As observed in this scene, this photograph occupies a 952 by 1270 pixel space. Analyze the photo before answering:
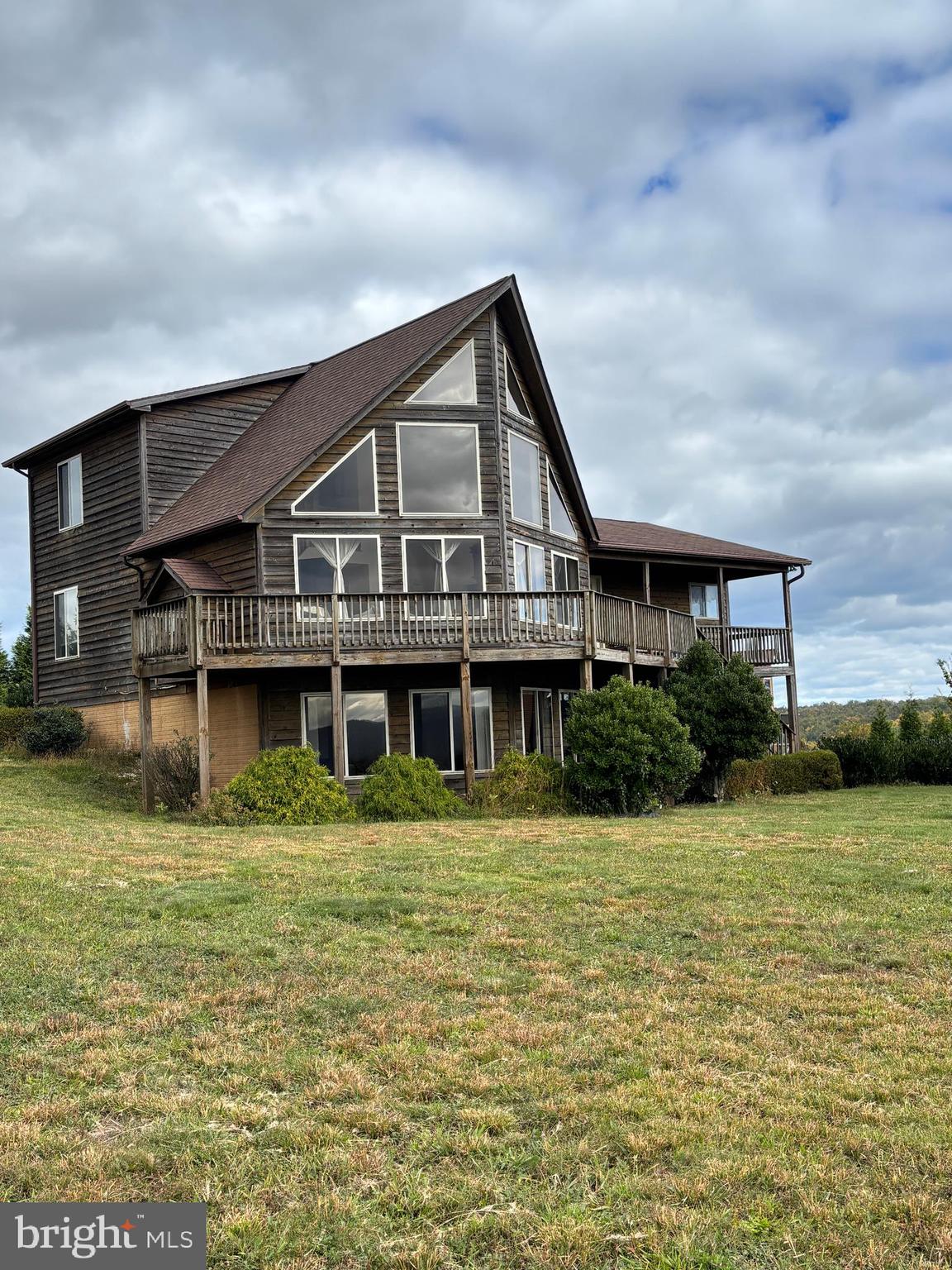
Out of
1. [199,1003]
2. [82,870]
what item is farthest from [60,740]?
[199,1003]

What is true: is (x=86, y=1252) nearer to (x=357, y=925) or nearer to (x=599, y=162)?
(x=357, y=925)

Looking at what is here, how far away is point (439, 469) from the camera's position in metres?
23.2

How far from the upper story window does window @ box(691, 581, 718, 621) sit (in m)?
12.4

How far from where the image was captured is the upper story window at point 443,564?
2292 cm

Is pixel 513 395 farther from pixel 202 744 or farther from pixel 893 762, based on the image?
pixel 893 762

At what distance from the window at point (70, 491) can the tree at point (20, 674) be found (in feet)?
44.1

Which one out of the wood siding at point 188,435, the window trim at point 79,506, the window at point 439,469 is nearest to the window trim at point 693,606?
the window at point 439,469

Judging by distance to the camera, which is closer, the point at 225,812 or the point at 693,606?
the point at 225,812

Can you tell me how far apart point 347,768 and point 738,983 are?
51.6 ft

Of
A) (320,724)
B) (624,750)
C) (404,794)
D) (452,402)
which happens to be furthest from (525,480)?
(404,794)

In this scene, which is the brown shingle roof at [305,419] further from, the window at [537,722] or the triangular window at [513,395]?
the window at [537,722]

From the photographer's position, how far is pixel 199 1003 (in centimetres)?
682

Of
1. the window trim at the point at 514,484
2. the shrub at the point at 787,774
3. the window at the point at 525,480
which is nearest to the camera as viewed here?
the window trim at the point at 514,484

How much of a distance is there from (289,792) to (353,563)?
5951 mm
